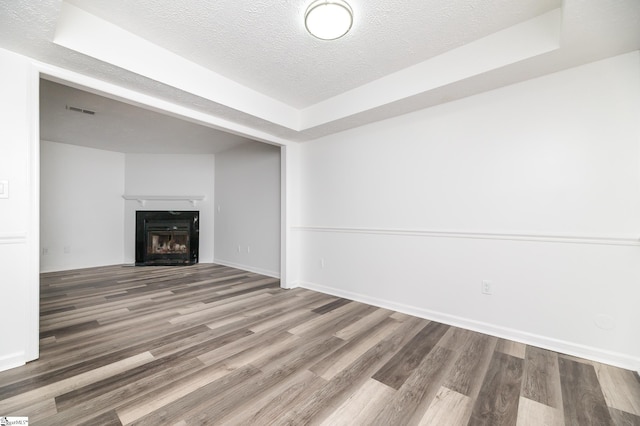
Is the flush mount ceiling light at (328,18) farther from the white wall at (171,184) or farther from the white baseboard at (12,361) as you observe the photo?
the white wall at (171,184)

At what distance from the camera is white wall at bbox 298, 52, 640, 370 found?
1.96m

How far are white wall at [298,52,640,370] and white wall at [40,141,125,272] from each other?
5.40 meters

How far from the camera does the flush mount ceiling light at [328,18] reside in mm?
1713

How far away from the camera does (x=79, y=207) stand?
533 centimetres

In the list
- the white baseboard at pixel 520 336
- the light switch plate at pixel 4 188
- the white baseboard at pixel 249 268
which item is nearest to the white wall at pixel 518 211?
the white baseboard at pixel 520 336

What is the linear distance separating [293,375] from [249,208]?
378 cm

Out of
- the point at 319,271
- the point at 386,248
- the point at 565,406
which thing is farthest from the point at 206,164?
the point at 565,406

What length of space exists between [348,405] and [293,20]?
2.52 metres

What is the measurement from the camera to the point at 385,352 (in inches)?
83.7

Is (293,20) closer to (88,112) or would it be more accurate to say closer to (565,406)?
(565,406)

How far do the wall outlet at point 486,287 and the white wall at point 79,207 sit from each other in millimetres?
6739

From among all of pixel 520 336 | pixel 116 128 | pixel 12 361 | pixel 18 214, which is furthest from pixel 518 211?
pixel 116 128

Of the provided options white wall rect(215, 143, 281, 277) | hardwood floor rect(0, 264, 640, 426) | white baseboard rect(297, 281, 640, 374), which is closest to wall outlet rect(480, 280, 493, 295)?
white baseboard rect(297, 281, 640, 374)

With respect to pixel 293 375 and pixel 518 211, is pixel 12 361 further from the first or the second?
pixel 518 211
